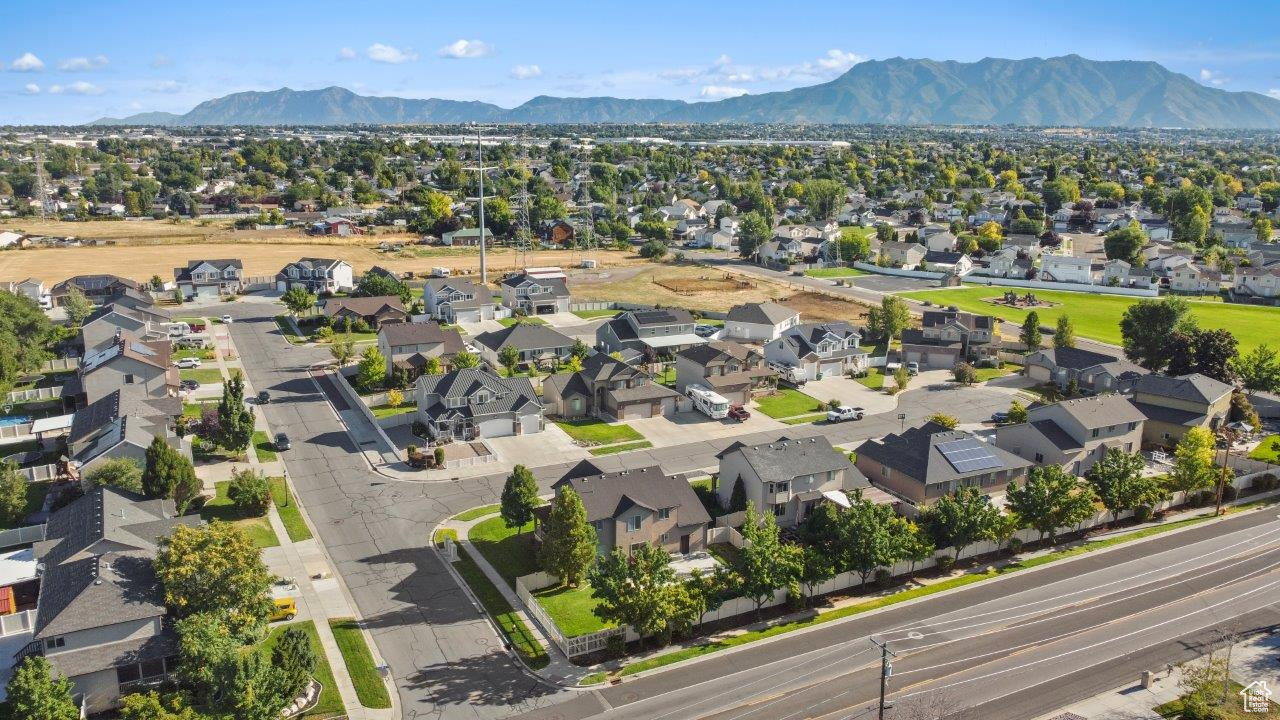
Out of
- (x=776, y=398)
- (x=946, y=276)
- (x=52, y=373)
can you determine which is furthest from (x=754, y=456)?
(x=946, y=276)

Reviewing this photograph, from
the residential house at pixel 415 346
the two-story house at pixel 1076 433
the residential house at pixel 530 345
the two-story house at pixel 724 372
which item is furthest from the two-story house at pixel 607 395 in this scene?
the two-story house at pixel 1076 433

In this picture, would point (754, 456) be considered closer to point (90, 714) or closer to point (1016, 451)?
point (1016, 451)

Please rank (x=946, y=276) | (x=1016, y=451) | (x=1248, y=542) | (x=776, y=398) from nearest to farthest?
(x=1248, y=542), (x=1016, y=451), (x=776, y=398), (x=946, y=276)

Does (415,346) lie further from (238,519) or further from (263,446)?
(238,519)

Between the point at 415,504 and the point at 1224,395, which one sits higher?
the point at 1224,395

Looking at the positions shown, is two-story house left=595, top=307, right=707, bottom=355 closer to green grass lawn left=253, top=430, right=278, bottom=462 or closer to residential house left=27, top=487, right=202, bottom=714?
green grass lawn left=253, top=430, right=278, bottom=462

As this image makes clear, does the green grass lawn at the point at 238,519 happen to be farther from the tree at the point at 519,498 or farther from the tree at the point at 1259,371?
the tree at the point at 1259,371
